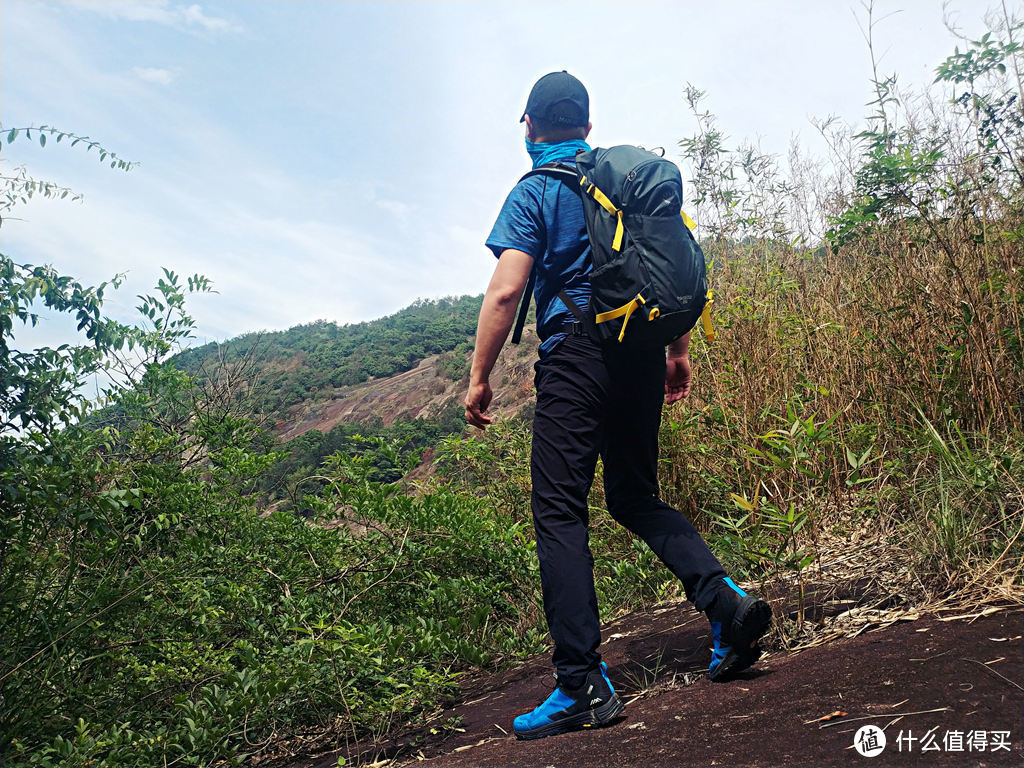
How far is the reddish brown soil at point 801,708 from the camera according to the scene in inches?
62.8

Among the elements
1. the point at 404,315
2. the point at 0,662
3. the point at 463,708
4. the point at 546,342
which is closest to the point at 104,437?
the point at 0,662

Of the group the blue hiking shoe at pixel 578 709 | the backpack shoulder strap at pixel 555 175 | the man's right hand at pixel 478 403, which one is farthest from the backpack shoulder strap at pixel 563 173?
the blue hiking shoe at pixel 578 709

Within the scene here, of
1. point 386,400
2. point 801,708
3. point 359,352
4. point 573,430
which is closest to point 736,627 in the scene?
point 801,708

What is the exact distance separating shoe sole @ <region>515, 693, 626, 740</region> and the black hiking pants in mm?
98

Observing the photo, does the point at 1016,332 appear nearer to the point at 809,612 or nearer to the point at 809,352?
the point at 809,352

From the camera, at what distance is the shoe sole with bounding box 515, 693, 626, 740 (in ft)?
6.86

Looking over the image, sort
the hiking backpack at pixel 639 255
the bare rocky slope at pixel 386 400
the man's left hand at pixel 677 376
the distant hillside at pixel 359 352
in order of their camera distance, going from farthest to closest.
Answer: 1. the distant hillside at pixel 359 352
2. the bare rocky slope at pixel 386 400
3. the man's left hand at pixel 677 376
4. the hiking backpack at pixel 639 255

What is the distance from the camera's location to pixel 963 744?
150 centimetres

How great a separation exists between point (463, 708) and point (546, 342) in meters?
1.61

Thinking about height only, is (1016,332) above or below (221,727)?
above

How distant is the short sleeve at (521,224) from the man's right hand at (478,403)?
44 cm

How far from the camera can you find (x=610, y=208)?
2268 mm

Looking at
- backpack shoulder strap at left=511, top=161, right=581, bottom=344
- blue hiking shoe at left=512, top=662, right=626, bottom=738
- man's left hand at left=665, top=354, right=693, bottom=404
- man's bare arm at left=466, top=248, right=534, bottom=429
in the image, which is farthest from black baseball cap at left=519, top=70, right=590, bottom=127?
blue hiking shoe at left=512, top=662, right=626, bottom=738

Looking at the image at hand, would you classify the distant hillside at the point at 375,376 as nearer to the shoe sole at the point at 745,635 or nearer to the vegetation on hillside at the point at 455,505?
the vegetation on hillside at the point at 455,505
